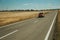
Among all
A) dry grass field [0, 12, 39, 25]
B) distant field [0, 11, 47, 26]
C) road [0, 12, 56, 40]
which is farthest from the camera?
dry grass field [0, 12, 39, 25]

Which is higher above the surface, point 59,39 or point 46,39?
point 46,39

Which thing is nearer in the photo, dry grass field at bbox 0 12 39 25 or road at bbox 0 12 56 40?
road at bbox 0 12 56 40

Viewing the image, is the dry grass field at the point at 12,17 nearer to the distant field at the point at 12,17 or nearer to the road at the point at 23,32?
the distant field at the point at 12,17

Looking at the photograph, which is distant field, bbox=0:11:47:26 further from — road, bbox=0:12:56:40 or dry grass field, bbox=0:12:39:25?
road, bbox=0:12:56:40

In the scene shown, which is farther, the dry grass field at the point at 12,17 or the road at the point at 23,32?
the dry grass field at the point at 12,17

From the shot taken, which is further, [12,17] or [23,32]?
[12,17]

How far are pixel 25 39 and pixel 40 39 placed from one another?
3.58 feet

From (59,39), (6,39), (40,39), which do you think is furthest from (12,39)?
(59,39)

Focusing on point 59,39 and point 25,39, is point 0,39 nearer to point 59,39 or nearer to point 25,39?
point 25,39

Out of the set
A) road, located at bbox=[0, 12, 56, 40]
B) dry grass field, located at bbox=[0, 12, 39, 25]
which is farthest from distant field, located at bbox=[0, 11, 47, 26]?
road, located at bbox=[0, 12, 56, 40]

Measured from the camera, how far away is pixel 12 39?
10062 mm

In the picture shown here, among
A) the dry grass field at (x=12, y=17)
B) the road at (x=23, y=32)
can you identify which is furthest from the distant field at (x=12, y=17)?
the road at (x=23, y=32)

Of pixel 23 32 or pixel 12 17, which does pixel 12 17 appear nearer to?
pixel 12 17

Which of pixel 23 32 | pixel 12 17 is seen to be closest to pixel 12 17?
pixel 12 17
